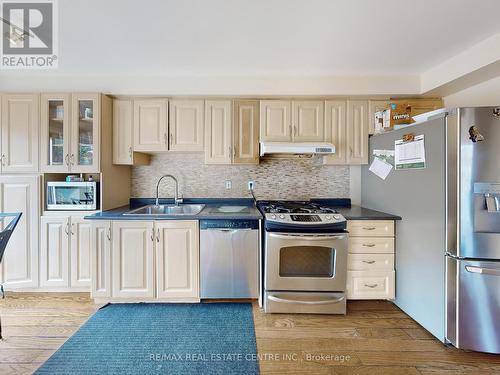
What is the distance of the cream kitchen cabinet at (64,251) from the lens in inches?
90.5

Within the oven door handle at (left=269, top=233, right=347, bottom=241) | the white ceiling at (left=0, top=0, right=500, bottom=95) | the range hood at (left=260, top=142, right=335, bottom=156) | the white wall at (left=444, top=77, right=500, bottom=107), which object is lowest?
the oven door handle at (left=269, top=233, right=347, bottom=241)

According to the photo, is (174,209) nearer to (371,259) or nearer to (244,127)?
(244,127)

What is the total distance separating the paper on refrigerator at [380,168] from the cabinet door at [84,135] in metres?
2.88

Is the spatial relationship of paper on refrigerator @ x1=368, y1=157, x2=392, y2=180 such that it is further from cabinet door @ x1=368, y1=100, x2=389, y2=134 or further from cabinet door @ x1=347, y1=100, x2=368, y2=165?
cabinet door @ x1=368, y1=100, x2=389, y2=134

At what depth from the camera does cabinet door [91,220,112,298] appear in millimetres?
2137

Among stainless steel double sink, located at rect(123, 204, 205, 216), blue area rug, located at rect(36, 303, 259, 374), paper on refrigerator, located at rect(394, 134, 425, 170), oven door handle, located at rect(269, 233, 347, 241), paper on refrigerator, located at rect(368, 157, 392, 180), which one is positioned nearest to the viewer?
blue area rug, located at rect(36, 303, 259, 374)

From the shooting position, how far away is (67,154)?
2297 millimetres

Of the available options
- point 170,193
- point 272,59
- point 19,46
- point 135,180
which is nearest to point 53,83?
point 19,46

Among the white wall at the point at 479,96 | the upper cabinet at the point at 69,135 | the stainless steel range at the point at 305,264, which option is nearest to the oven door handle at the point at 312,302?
the stainless steel range at the point at 305,264

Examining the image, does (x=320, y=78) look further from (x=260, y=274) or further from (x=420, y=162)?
(x=260, y=274)

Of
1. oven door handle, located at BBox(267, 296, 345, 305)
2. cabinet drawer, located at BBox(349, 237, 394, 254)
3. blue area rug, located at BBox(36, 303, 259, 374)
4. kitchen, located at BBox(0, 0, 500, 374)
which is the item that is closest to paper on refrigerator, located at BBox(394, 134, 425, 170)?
kitchen, located at BBox(0, 0, 500, 374)

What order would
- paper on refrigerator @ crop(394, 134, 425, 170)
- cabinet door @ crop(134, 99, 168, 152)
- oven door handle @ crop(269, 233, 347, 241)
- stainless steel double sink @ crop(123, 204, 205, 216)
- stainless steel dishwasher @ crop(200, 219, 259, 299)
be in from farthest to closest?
stainless steel double sink @ crop(123, 204, 205, 216)
cabinet door @ crop(134, 99, 168, 152)
stainless steel dishwasher @ crop(200, 219, 259, 299)
oven door handle @ crop(269, 233, 347, 241)
paper on refrigerator @ crop(394, 134, 425, 170)

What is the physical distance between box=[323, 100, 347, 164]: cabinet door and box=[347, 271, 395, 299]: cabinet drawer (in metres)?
1.24

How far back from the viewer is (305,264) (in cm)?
208
